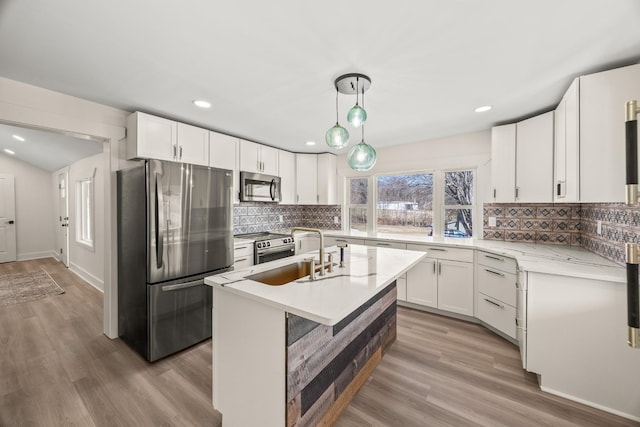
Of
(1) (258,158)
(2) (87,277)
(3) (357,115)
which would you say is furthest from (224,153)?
(2) (87,277)

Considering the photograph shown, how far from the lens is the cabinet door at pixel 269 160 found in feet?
12.3

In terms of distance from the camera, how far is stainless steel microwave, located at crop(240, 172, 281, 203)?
135 inches

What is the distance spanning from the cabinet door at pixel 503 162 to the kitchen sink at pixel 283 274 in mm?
2392

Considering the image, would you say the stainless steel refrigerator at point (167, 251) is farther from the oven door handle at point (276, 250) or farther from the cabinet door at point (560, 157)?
the cabinet door at point (560, 157)

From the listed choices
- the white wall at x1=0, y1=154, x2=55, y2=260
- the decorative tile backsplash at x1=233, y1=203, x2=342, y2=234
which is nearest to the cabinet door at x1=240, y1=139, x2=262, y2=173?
the decorative tile backsplash at x1=233, y1=203, x2=342, y2=234

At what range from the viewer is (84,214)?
4.77 meters

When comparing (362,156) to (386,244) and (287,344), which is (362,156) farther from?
(386,244)

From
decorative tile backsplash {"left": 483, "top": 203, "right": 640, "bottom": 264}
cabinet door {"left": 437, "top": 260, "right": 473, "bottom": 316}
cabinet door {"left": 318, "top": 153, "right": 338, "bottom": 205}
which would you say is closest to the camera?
decorative tile backsplash {"left": 483, "top": 203, "right": 640, "bottom": 264}

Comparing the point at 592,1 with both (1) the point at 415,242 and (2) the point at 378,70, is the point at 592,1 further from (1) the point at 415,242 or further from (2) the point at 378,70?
(1) the point at 415,242

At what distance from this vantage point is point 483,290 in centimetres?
274

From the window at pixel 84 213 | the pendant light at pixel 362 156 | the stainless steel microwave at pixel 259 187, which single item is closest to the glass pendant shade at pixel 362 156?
the pendant light at pixel 362 156

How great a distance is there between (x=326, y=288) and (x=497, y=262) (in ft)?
7.13

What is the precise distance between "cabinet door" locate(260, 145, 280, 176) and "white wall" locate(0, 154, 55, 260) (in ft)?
20.8

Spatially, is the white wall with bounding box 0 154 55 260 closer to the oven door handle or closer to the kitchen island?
the oven door handle
